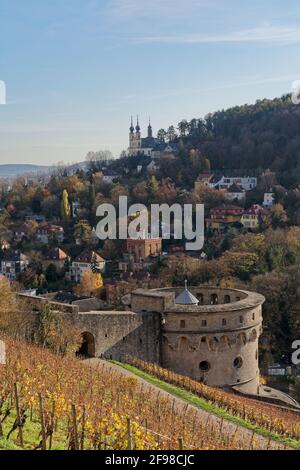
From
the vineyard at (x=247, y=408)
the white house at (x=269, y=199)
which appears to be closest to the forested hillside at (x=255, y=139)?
the white house at (x=269, y=199)

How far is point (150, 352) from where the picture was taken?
25500 millimetres

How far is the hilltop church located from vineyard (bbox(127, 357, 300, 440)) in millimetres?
102098

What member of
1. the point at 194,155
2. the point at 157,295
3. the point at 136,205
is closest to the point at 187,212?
the point at 136,205

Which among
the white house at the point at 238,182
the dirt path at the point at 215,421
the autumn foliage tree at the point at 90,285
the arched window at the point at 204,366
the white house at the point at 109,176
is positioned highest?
the white house at the point at 109,176

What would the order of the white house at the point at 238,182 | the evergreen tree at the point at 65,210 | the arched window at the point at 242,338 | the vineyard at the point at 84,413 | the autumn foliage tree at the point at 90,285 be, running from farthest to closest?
the white house at the point at 238,182 < the evergreen tree at the point at 65,210 < the autumn foliage tree at the point at 90,285 < the arched window at the point at 242,338 < the vineyard at the point at 84,413

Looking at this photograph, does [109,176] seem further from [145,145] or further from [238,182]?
[145,145]

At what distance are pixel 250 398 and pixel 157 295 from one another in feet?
17.2

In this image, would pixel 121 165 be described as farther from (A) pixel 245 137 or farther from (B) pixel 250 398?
(B) pixel 250 398

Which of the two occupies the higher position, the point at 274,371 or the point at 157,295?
the point at 157,295

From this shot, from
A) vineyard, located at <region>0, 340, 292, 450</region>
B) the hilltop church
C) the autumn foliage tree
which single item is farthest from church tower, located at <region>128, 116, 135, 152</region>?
vineyard, located at <region>0, 340, 292, 450</region>

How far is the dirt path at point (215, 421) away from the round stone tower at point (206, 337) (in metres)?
3.36

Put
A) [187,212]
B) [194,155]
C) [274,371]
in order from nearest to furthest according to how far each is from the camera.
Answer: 1. [274,371]
2. [187,212]
3. [194,155]

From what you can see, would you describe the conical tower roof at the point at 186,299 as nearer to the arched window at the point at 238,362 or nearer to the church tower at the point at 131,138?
the arched window at the point at 238,362

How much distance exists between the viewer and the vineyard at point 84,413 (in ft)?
39.0
